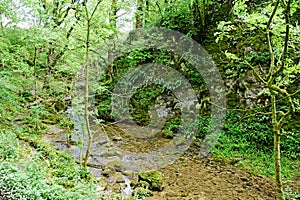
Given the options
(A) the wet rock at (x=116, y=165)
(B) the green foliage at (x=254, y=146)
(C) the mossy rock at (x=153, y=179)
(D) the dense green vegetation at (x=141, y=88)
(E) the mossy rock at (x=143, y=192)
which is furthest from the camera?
(A) the wet rock at (x=116, y=165)

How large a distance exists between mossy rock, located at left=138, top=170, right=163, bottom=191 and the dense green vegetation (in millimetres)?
986

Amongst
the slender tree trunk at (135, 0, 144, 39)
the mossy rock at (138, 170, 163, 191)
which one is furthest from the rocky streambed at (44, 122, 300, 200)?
the slender tree trunk at (135, 0, 144, 39)

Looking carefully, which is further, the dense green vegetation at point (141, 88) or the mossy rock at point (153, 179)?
the mossy rock at point (153, 179)

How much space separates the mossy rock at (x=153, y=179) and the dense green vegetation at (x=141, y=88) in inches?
38.8

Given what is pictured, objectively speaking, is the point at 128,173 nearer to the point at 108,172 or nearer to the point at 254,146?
the point at 108,172

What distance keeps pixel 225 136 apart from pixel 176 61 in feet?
11.4

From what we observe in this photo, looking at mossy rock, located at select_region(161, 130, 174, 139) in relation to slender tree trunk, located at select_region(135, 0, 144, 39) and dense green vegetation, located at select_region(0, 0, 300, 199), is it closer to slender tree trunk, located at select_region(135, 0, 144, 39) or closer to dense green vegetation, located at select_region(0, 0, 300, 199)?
dense green vegetation, located at select_region(0, 0, 300, 199)

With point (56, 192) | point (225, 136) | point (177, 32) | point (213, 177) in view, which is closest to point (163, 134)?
point (225, 136)

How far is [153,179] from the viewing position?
16.6 ft

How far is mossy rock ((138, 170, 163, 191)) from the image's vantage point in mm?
4902

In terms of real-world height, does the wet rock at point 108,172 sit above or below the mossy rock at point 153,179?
below

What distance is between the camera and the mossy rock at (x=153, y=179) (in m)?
4.90

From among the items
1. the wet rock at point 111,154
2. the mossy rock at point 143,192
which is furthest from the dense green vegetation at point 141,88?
the wet rock at point 111,154

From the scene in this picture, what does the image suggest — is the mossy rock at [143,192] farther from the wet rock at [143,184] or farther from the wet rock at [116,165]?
the wet rock at [116,165]
